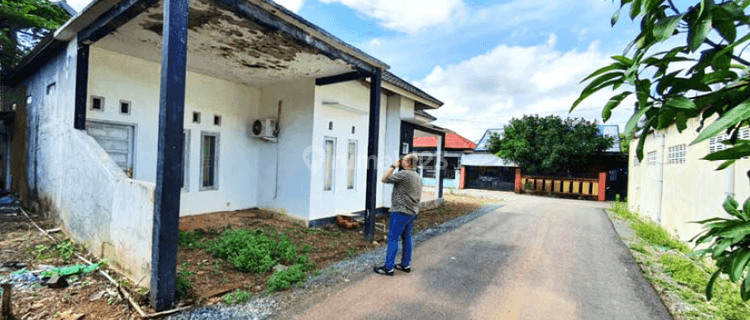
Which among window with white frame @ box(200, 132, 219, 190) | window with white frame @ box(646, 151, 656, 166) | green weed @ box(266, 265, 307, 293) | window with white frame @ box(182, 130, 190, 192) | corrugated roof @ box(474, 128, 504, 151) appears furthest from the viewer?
corrugated roof @ box(474, 128, 504, 151)

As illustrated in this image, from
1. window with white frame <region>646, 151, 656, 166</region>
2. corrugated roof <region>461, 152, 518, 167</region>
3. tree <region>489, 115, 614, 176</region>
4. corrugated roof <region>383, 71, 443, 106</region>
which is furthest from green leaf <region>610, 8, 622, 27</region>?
corrugated roof <region>461, 152, 518, 167</region>

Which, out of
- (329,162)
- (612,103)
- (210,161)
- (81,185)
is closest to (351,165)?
(329,162)

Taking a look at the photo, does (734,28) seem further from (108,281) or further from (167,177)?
(108,281)

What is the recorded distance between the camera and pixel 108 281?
369 cm

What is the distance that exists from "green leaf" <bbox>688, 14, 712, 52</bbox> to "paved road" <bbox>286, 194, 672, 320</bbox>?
10.3 feet

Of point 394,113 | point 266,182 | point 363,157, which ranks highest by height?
point 394,113

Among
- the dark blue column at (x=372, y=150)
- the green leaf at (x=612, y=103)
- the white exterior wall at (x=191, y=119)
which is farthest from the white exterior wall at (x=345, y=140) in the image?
the green leaf at (x=612, y=103)

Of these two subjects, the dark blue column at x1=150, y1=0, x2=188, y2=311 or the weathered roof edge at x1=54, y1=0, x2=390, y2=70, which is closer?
the dark blue column at x1=150, y1=0, x2=188, y2=311

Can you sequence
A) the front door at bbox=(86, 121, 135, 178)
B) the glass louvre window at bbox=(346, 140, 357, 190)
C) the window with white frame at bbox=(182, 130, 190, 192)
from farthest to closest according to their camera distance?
the glass louvre window at bbox=(346, 140, 357, 190) → the window with white frame at bbox=(182, 130, 190, 192) → the front door at bbox=(86, 121, 135, 178)

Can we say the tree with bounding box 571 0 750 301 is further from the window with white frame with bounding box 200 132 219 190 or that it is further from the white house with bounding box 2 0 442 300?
the window with white frame with bounding box 200 132 219 190

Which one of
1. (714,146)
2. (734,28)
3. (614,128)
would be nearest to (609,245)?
(714,146)

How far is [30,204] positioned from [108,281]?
17.4ft

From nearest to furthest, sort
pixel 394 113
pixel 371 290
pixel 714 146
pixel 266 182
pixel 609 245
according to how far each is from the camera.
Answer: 1. pixel 371 290
2. pixel 714 146
3. pixel 609 245
4. pixel 266 182
5. pixel 394 113

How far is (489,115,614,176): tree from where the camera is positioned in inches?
653
